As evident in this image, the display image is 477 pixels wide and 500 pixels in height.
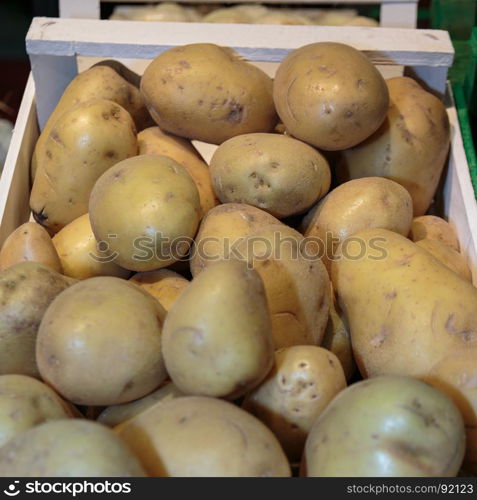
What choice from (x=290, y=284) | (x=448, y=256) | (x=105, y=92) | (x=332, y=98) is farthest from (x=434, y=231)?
(x=105, y=92)

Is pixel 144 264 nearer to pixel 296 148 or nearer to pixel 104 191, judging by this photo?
pixel 104 191

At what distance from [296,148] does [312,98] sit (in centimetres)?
8

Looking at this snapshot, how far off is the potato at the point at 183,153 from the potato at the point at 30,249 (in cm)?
25

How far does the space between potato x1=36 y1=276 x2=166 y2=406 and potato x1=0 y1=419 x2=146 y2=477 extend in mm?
114

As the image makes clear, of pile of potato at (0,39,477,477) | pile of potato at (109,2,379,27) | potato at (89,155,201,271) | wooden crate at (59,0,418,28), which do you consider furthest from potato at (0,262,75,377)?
pile of potato at (109,2,379,27)

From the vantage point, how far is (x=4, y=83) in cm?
263

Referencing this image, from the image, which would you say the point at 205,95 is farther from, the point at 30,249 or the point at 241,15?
the point at 241,15

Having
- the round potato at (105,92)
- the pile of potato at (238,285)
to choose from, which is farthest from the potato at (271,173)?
the round potato at (105,92)

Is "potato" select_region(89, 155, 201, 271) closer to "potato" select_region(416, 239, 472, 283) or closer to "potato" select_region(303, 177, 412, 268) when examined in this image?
"potato" select_region(303, 177, 412, 268)

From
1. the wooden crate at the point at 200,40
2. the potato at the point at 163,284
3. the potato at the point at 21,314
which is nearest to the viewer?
the potato at the point at 21,314

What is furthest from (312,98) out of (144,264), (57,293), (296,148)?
(57,293)

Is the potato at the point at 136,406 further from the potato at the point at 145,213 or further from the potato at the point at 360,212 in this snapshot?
the potato at the point at 360,212

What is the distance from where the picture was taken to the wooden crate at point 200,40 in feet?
4.53

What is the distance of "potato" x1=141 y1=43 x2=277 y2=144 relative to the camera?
3.99 feet
